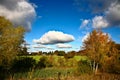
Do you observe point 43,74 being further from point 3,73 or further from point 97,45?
point 97,45

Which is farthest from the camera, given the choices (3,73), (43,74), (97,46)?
(97,46)

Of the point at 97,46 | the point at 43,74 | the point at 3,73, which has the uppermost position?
the point at 97,46

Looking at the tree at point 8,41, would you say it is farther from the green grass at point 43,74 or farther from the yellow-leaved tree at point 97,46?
the yellow-leaved tree at point 97,46

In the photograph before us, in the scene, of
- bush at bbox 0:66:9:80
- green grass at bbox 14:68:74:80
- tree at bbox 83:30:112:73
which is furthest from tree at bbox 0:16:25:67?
tree at bbox 83:30:112:73

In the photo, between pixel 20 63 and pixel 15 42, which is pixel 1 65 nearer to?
pixel 15 42

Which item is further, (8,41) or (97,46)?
(97,46)

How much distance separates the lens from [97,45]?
43656 millimetres

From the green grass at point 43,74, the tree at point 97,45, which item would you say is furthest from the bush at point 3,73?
the tree at point 97,45

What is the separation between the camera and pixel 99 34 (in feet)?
147

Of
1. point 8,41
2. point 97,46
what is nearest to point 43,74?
point 8,41

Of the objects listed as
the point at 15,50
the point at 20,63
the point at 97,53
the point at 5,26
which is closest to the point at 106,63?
the point at 97,53

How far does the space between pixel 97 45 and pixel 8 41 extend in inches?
664

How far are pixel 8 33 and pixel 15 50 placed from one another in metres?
3.37

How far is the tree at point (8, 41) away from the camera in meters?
39.2
